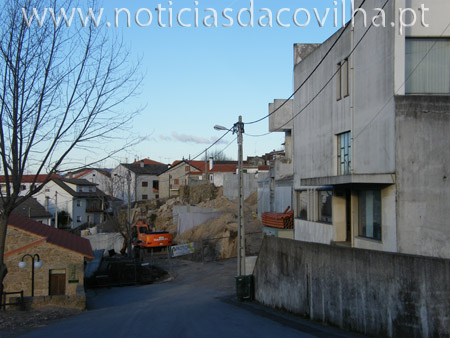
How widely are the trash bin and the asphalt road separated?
368 mm

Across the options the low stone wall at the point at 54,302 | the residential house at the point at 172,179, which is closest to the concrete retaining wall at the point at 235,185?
the residential house at the point at 172,179

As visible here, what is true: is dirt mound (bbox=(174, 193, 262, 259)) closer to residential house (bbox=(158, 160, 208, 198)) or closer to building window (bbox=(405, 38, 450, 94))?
building window (bbox=(405, 38, 450, 94))

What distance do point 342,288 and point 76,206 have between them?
56931mm

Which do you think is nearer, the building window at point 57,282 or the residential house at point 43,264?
the residential house at point 43,264

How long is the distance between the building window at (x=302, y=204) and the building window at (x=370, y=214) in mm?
5369

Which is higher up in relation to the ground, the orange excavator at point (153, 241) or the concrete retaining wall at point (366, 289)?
the concrete retaining wall at point (366, 289)

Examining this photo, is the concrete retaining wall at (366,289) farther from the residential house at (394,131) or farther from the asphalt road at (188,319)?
the residential house at (394,131)

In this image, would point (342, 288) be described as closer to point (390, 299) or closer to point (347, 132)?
point (390, 299)

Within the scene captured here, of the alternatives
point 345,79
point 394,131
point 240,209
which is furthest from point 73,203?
point 394,131

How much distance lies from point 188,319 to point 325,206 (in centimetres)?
729

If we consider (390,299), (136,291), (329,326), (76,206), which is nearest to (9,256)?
(136,291)

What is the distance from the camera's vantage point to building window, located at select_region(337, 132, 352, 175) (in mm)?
15438

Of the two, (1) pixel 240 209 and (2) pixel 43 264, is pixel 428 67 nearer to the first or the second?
(1) pixel 240 209

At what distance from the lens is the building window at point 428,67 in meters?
12.1
